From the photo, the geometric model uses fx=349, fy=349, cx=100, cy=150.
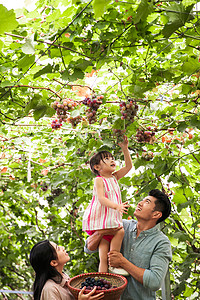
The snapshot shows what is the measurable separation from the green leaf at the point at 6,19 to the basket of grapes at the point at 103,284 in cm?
114

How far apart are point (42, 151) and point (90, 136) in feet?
4.34

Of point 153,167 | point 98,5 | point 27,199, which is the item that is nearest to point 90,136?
point 153,167

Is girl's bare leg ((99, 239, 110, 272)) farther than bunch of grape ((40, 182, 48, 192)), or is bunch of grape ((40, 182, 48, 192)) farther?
bunch of grape ((40, 182, 48, 192))

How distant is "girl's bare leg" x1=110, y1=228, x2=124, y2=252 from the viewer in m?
1.93

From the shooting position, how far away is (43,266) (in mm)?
1862

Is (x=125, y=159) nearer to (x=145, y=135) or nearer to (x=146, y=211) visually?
(x=145, y=135)

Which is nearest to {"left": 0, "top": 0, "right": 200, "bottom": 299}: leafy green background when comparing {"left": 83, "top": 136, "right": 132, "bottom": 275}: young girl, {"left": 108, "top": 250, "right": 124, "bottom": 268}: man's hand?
{"left": 83, "top": 136, "right": 132, "bottom": 275}: young girl

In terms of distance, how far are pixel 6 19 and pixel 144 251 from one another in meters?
1.33

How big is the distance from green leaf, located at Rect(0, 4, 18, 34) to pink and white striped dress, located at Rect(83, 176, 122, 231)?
121 centimetres

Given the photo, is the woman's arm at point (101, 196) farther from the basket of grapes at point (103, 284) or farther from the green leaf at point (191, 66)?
the green leaf at point (191, 66)

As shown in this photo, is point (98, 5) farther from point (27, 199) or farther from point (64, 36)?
point (27, 199)

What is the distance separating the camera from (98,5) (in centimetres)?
114

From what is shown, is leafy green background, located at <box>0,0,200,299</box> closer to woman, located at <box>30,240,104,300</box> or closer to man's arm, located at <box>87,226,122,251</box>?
man's arm, located at <box>87,226,122,251</box>

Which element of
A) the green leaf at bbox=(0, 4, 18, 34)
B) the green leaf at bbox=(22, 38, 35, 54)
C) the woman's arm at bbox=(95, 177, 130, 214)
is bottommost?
the woman's arm at bbox=(95, 177, 130, 214)
